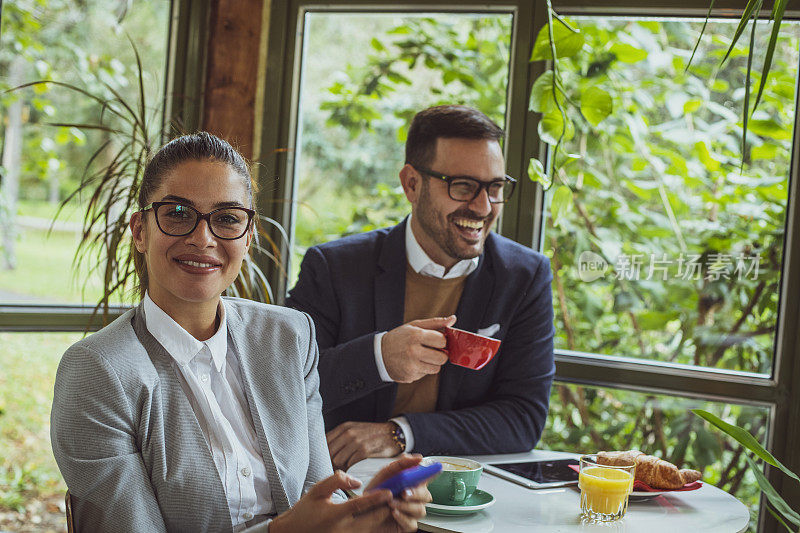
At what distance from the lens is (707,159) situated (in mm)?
2729

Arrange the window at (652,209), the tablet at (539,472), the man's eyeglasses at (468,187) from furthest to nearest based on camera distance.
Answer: the window at (652,209), the man's eyeglasses at (468,187), the tablet at (539,472)

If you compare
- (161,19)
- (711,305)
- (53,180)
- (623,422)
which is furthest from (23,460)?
(711,305)

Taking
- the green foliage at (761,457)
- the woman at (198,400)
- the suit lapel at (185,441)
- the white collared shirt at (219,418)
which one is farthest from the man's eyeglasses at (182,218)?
the green foliage at (761,457)

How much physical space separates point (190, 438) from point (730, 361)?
6.36 feet

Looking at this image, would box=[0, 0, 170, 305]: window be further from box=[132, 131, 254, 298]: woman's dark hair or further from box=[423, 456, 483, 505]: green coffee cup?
box=[423, 456, 483, 505]: green coffee cup

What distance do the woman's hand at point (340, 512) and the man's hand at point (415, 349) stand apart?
628 millimetres

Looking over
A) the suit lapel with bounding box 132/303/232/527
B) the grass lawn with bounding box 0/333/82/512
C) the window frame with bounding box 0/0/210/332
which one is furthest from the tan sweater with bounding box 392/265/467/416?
the grass lawn with bounding box 0/333/82/512

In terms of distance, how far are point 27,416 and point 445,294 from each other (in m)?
2.03

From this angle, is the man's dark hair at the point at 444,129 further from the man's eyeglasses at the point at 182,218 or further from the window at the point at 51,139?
the window at the point at 51,139

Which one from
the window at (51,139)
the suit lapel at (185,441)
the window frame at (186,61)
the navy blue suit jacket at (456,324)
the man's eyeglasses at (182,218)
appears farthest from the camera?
the window frame at (186,61)

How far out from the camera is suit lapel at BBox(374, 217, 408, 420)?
214 cm

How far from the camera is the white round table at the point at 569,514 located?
1459 millimetres

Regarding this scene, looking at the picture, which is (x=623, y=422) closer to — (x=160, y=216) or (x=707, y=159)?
(x=707, y=159)

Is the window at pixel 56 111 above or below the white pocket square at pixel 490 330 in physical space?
above
